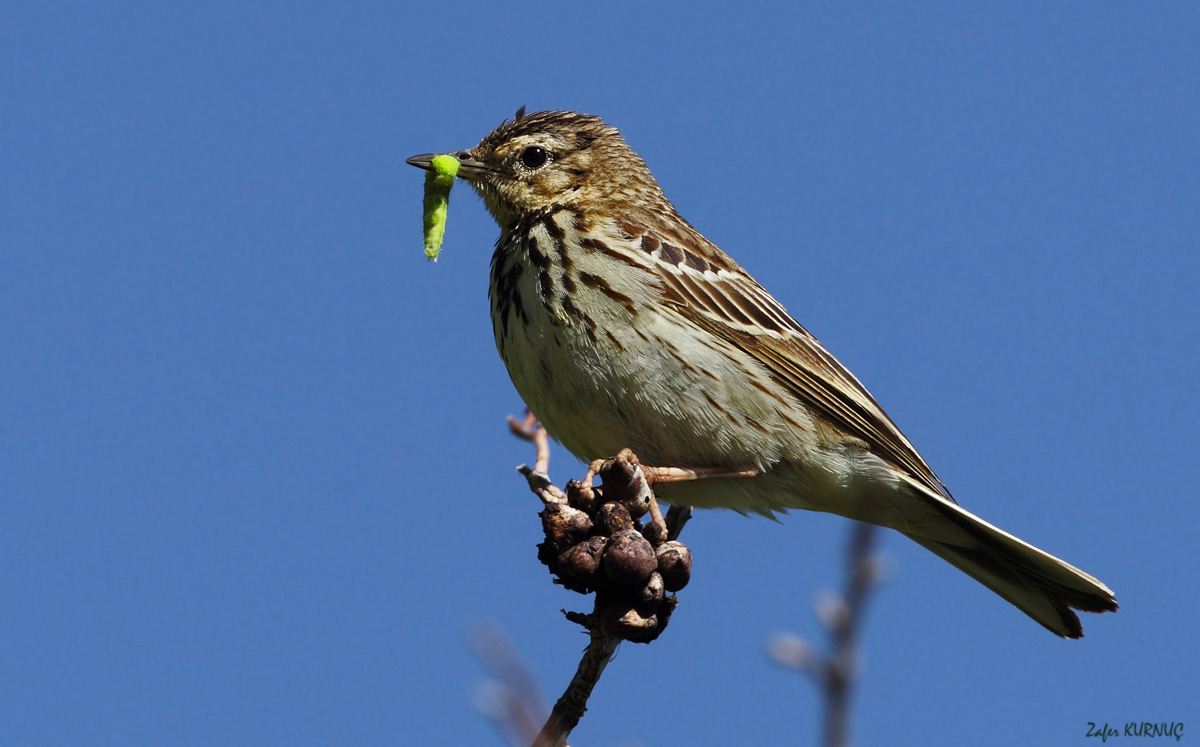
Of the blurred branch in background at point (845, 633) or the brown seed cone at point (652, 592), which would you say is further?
the brown seed cone at point (652, 592)

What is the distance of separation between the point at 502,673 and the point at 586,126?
20.9ft

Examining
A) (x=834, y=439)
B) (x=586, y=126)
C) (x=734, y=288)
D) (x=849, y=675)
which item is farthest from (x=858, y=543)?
(x=586, y=126)

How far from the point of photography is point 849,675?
6.40 ft

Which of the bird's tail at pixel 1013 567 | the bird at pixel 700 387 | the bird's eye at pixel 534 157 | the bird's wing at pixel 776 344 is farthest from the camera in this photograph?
the bird's eye at pixel 534 157

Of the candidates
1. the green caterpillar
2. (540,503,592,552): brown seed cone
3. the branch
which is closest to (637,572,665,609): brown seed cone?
the branch

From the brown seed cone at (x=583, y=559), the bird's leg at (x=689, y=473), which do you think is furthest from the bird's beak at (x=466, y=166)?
the brown seed cone at (x=583, y=559)

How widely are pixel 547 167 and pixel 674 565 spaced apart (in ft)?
13.4

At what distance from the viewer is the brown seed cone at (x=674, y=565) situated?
448cm

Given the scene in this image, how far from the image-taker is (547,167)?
7.89m

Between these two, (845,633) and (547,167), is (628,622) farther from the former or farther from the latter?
(547,167)

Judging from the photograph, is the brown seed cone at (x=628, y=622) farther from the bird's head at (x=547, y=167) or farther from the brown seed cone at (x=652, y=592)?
the bird's head at (x=547, y=167)

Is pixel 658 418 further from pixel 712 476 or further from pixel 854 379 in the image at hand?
pixel 854 379

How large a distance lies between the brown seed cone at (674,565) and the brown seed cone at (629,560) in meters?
0.06

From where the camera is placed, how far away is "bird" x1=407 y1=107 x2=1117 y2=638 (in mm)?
6461
